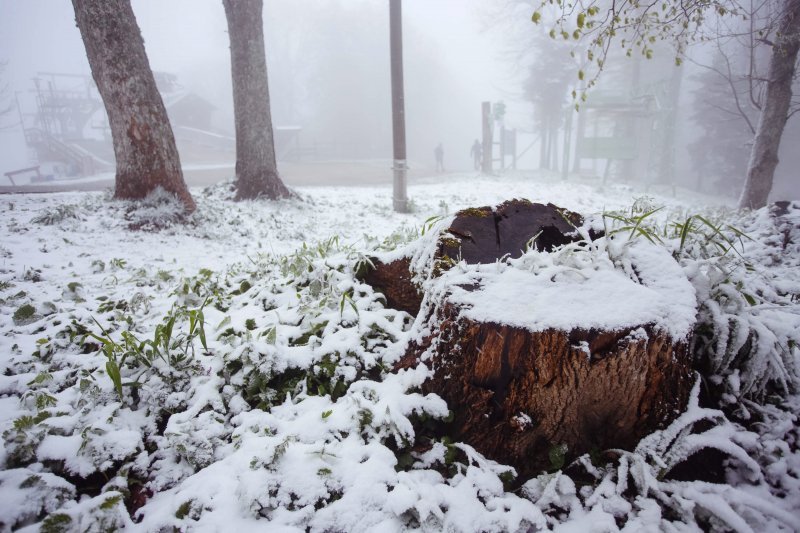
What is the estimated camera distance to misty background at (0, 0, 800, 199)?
797 inches

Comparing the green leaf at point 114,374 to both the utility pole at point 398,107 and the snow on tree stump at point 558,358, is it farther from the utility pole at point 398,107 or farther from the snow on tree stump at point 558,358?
the utility pole at point 398,107

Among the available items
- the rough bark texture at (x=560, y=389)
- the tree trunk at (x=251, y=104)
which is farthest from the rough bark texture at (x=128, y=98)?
the rough bark texture at (x=560, y=389)

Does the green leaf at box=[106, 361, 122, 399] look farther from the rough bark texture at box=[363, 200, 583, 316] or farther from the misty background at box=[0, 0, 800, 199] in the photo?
the misty background at box=[0, 0, 800, 199]

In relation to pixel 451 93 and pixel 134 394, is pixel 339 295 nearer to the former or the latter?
pixel 134 394

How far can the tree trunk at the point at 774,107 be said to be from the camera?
615 cm

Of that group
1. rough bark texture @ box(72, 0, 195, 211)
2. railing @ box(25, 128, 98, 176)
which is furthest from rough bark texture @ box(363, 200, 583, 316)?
railing @ box(25, 128, 98, 176)

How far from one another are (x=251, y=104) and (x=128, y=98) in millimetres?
2595

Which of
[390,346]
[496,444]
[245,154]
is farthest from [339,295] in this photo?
[245,154]

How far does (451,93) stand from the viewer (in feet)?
149

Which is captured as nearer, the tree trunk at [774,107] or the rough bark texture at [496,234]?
the rough bark texture at [496,234]

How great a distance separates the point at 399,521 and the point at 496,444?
49 centimetres

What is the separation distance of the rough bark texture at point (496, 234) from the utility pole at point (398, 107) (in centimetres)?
631

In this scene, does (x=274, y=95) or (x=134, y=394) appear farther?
(x=274, y=95)

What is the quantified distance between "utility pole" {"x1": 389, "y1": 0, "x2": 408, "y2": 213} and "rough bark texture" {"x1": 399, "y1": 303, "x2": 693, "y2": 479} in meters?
7.25
